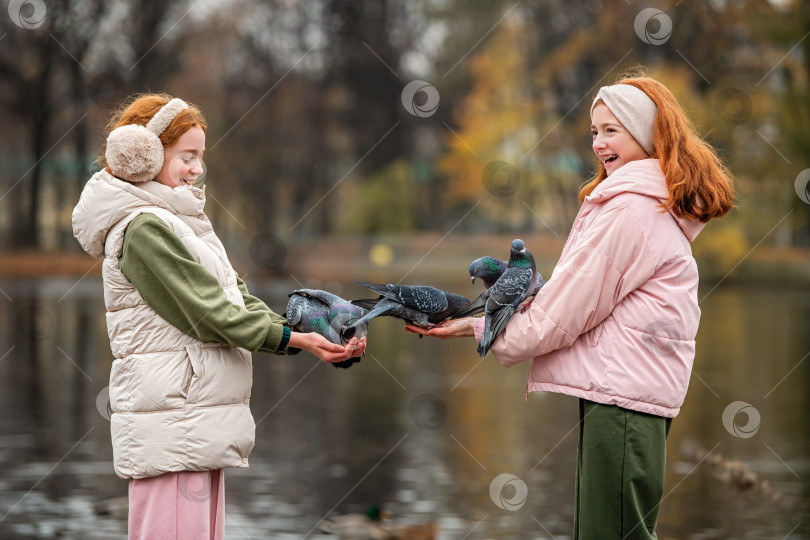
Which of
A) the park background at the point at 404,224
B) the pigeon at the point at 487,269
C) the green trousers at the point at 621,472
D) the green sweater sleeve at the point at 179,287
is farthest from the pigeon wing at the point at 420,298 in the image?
the park background at the point at 404,224

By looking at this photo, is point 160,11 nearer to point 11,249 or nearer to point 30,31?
point 30,31

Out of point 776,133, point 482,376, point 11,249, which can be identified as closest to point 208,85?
point 11,249

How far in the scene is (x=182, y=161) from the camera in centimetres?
368

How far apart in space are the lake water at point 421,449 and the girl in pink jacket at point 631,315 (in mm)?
2400

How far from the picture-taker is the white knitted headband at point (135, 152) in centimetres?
353

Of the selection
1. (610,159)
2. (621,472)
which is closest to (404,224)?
(610,159)

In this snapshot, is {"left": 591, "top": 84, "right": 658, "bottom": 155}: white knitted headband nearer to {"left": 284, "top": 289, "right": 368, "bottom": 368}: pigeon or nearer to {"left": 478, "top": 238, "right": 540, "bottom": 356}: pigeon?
{"left": 478, "top": 238, "right": 540, "bottom": 356}: pigeon

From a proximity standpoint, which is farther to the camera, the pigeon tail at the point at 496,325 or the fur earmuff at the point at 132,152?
the pigeon tail at the point at 496,325

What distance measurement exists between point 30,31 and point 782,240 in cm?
2499

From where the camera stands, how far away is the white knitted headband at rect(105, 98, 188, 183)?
353cm

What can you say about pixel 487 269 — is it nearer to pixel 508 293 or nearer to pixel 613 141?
pixel 508 293

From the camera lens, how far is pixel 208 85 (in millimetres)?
42094

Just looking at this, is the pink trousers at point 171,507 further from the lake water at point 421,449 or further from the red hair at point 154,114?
the lake water at point 421,449

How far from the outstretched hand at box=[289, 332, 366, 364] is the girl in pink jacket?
557 mm
